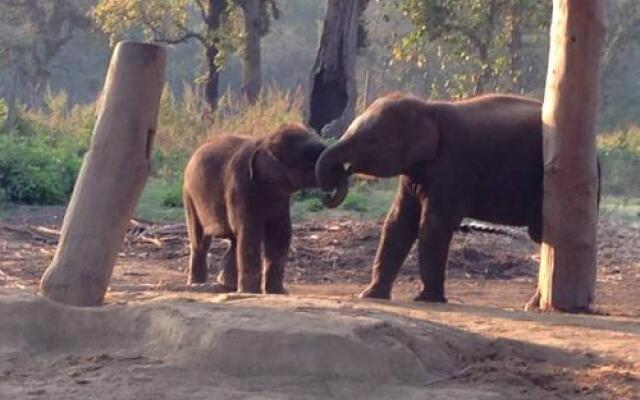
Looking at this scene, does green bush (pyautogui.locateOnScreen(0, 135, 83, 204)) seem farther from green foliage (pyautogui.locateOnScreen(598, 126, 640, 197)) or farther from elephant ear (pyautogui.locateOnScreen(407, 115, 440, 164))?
elephant ear (pyautogui.locateOnScreen(407, 115, 440, 164))

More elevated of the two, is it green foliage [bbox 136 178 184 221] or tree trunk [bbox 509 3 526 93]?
tree trunk [bbox 509 3 526 93]

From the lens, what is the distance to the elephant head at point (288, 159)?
Result: 32.7 feet

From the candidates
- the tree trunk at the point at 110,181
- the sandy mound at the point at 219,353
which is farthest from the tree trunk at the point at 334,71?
the sandy mound at the point at 219,353

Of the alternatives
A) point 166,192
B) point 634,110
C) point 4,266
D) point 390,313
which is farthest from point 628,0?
point 390,313

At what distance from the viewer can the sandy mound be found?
20.5ft

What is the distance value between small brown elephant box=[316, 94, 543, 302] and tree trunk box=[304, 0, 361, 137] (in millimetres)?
11725

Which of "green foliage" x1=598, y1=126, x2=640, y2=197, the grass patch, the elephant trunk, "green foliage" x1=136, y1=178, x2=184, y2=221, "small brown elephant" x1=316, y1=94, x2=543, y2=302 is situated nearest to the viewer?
the elephant trunk

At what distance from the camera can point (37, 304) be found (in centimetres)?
736

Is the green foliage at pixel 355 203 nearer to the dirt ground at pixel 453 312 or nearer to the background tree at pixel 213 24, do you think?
the dirt ground at pixel 453 312

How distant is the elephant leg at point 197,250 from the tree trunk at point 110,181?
3270 mm

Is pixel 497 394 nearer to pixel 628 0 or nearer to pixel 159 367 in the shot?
pixel 159 367

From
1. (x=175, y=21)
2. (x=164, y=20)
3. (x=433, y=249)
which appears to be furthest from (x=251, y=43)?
(x=433, y=249)

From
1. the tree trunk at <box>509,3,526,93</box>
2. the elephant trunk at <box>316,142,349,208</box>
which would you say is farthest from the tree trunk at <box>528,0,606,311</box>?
the tree trunk at <box>509,3,526,93</box>

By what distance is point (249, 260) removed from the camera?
397 inches
